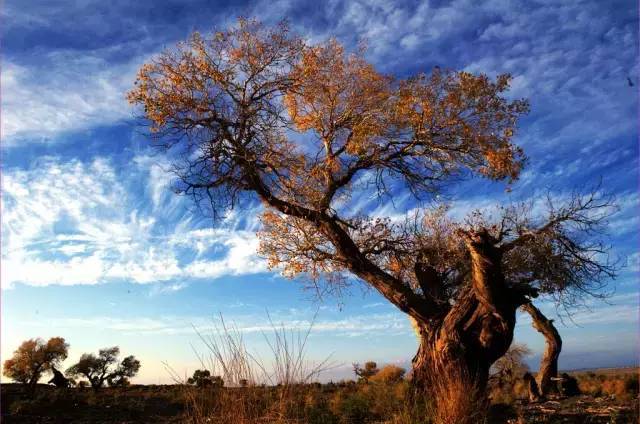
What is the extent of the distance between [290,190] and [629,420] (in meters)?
9.48

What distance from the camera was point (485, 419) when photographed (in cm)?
885

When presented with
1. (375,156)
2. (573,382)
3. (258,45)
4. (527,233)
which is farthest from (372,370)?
(258,45)

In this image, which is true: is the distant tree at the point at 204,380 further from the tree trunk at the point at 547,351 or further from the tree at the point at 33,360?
the tree at the point at 33,360

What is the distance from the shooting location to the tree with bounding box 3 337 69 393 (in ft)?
110

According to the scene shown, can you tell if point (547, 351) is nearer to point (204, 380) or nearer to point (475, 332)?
point (475, 332)

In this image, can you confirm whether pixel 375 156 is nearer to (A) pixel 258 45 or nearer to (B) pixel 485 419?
(A) pixel 258 45

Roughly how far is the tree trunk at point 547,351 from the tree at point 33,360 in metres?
28.7

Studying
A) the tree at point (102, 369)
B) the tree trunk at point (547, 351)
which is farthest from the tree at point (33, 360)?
the tree trunk at point (547, 351)

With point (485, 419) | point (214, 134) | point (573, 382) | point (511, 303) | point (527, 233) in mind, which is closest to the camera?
point (485, 419)

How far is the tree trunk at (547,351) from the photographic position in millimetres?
18344

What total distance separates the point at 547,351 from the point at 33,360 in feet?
101

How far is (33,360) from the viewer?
1341 inches

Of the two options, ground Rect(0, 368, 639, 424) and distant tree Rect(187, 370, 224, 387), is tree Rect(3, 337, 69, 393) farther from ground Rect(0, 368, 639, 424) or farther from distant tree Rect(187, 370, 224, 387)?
distant tree Rect(187, 370, 224, 387)

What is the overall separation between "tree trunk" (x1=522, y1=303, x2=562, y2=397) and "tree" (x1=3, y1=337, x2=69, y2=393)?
28.7m
